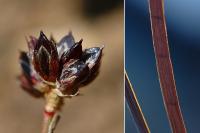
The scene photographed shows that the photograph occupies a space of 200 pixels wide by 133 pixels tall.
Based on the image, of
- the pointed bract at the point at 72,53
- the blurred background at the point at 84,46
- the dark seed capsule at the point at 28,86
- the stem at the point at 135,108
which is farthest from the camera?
the blurred background at the point at 84,46

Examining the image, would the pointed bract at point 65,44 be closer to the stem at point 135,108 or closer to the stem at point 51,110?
the stem at point 51,110

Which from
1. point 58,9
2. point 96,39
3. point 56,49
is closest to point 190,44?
point 56,49

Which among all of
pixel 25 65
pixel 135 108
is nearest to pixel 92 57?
pixel 135 108

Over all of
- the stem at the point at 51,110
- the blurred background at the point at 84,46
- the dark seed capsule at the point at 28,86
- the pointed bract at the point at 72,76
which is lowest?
the blurred background at the point at 84,46

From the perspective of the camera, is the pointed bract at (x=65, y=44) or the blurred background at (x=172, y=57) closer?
the blurred background at (x=172, y=57)

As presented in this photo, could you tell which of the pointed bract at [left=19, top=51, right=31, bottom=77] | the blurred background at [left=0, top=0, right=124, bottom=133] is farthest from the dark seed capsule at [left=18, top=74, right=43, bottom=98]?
the blurred background at [left=0, top=0, right=124, bottom=133]

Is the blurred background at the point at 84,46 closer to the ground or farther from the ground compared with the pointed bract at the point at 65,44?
closer to the ground

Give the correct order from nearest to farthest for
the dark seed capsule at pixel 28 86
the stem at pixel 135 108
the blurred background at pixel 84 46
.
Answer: the stem at pixel 135 108
the dark seed capsule at pixel 28 86
the blurred background at pixel 84 46

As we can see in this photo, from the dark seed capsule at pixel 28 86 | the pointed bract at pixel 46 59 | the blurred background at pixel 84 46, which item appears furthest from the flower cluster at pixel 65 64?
the blurred background at pixel 84 46
